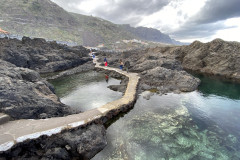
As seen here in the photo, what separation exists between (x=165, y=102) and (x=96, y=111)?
12.8 meters

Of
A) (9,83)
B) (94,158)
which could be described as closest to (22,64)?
(9,83)

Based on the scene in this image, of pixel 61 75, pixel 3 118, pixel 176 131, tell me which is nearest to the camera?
pixel 3 118

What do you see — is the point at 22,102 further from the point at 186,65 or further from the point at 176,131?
the point at 186,65

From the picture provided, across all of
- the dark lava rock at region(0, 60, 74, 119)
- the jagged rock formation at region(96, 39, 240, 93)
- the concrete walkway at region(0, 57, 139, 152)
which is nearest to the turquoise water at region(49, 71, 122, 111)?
the dark lava rock at region(0, 60, 74, 119)

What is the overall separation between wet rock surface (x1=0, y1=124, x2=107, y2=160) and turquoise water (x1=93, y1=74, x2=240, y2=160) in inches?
41.0

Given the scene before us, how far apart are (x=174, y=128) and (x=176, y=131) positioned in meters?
0.56

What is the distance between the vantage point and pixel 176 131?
49.3 ft

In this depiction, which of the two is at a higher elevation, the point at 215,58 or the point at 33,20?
the point at 33,20

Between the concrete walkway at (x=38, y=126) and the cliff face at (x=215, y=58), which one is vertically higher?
the cliff face at (x=215, y=58)

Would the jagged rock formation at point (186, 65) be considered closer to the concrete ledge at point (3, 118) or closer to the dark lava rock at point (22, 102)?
the dark lava rock at point (22, 102)

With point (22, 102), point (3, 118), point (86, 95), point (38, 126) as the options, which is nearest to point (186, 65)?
point (86, 95)

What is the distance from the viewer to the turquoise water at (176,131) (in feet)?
39.3

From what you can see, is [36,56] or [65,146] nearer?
[65,146]

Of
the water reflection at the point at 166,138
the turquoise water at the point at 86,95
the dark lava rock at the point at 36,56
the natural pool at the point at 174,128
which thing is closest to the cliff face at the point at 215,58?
the natural pool at the point at 174,128
